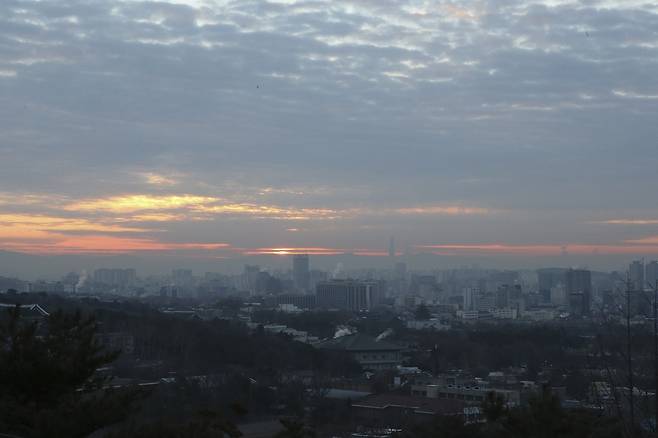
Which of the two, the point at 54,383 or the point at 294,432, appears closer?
the point at 54,383

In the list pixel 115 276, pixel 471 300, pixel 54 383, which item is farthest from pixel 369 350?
pixel 115 276

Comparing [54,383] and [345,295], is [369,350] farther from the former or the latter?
[345,295]

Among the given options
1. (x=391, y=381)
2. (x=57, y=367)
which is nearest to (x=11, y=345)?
(x=57, y=367)

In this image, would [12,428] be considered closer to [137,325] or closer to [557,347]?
[137,325]

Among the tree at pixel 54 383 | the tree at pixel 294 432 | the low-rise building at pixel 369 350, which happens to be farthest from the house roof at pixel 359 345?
the tree at pixel 54 383

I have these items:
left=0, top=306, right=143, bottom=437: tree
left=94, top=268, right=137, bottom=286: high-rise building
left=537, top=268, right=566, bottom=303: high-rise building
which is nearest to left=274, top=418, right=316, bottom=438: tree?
left=0, top=306, right=143, bottom=437: tree

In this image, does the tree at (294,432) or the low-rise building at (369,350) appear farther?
the low-rise building at (369,350)

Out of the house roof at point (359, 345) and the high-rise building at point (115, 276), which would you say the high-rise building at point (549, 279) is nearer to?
the high-rise building at point (115, 276)
